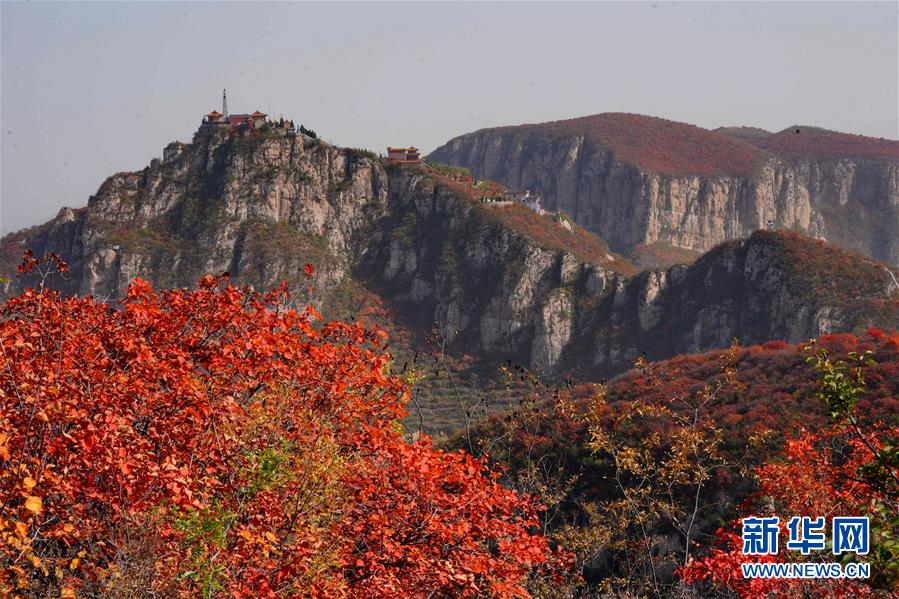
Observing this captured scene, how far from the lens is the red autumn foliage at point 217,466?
37.7 feet

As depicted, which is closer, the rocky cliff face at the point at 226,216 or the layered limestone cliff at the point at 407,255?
the layered limestone cliff at the point at 407,255

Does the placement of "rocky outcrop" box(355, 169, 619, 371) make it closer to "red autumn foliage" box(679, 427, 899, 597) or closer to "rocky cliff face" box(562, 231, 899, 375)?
"rocky cliff face" box(562, 231, 899, 375)

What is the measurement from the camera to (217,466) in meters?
13.3

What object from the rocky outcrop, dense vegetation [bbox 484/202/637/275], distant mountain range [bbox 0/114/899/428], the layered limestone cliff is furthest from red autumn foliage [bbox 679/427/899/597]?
dense vegetation [bbox 484/202/637/275]

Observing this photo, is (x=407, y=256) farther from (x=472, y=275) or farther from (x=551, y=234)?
(x=551, y=234)

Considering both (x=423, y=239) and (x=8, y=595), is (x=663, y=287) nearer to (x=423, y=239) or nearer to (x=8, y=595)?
(x=423, y=239)

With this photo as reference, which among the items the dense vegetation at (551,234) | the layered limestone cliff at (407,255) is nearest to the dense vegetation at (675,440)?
the layered limestone cliff at (407,255)

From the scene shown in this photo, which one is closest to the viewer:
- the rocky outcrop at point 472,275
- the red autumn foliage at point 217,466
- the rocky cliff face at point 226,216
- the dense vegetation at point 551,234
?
the red autumn foliage at point 217,466

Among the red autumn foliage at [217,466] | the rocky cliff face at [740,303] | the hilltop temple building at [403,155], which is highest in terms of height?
the hilltop temple building at [403,155]

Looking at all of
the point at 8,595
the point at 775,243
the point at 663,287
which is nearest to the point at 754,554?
the point at 8,595

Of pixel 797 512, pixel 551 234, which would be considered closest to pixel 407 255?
pixel 551 234

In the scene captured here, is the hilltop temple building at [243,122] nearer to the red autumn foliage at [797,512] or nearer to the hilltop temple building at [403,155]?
the hilltop temple building at [403,155]

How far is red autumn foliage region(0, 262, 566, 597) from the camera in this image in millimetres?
11477

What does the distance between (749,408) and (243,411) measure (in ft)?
136
